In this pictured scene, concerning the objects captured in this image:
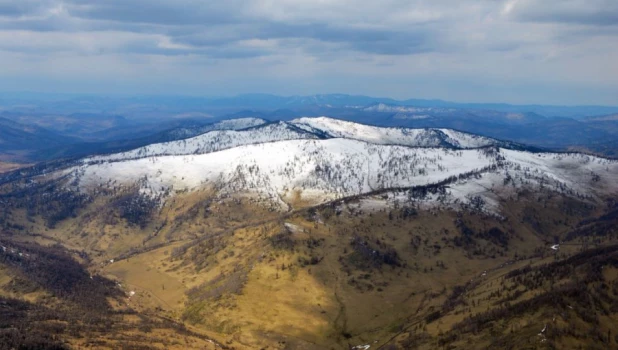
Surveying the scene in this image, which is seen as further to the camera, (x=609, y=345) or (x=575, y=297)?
(x=575, y=297)

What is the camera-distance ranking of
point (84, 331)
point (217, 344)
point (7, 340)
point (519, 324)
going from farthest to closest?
1. point (217, 344)
2. point (84, 331)
3. point (519, 324)
4. point (7, 340)

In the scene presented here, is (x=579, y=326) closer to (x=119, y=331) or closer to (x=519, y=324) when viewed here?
(x=519, y=324)

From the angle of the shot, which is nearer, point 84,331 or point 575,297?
point 575,297

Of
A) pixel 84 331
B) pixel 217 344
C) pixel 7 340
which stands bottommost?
pixel 217 344

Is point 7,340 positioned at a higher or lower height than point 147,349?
higher

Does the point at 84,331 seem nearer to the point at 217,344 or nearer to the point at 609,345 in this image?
the point at 217,344

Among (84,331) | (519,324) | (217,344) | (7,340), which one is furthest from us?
(217,344)

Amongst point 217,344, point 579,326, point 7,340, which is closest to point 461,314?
point 579,326

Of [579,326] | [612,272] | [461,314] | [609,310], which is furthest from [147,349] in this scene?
[612,272]

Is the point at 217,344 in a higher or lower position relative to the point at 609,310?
lower
